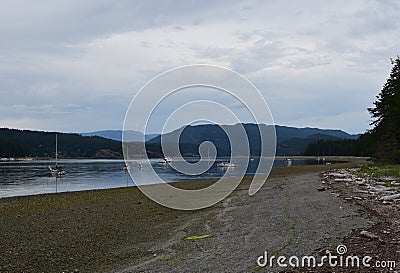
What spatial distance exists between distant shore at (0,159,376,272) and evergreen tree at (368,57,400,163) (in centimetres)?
2308

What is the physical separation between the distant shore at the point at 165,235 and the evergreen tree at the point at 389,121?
75.7 ft

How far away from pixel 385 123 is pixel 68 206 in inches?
1281

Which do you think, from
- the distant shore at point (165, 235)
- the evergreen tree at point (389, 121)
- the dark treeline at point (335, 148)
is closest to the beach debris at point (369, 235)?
the distant shore at point (165, 235)

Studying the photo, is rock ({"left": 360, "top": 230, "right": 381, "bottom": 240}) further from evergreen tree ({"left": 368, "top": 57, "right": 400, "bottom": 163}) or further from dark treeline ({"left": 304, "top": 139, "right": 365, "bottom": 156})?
dark treeline ({"left": 304, "top": 139, "right": 365, "bottom": 156})

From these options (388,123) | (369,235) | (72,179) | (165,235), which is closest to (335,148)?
(388,123)

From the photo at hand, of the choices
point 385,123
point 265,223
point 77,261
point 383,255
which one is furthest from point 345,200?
point 385,123

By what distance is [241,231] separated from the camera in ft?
41.6

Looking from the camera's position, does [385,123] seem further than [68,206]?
Yes

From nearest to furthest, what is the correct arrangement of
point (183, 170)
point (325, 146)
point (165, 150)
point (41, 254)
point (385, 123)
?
1. point (41, 254)
2. point (165, 150)
3. point (385, 123)
4. point (183, 170)
5. point (325, 146)

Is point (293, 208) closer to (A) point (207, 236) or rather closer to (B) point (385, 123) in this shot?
(A) point (207, 236)

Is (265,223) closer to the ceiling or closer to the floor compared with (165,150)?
closer to the floor

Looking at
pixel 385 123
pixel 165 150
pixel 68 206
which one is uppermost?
pixel 385 123

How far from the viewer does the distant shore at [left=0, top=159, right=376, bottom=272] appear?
967cm

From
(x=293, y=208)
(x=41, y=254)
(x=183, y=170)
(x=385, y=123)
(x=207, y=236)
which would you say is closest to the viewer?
(x=41, y=254)
